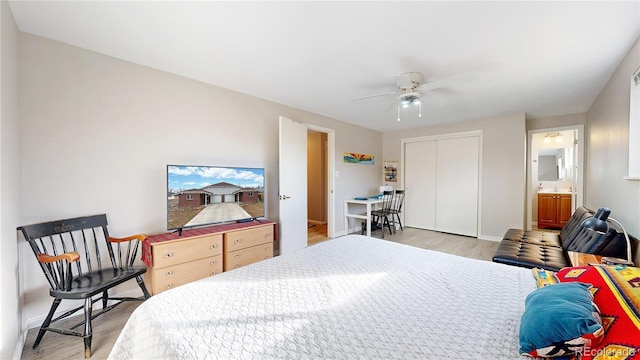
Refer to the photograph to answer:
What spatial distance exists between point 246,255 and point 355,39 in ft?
8.01

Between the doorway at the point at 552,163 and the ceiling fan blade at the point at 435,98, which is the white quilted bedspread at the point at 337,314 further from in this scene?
the doorway at the point at 552,163

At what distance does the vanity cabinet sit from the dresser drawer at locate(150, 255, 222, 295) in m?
6.87

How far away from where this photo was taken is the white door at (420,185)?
5348 millimetres

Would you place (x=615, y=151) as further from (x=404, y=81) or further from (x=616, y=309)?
(x=616, y=309)

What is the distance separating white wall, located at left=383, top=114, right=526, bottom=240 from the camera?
425 centimetres

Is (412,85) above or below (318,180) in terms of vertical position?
above

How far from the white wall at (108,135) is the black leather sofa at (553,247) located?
3238mm

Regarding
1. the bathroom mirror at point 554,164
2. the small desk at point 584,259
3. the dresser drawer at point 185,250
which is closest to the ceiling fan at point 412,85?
the small desk at point 584,259

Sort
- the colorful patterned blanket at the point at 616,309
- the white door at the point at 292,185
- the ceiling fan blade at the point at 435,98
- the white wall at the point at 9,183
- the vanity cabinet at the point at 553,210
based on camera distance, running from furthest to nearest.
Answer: the vanity cabinet at the point at 553,210 → the white door at the point at 292,185 → the ceiling fan blade at the point at 435,98 → the white wall at the point at 9,183 → the colorful patterned blanket at the point at 616,309

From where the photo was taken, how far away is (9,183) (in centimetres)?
150

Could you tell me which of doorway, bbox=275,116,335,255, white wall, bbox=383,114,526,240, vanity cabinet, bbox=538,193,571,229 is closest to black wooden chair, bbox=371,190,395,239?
white wall, bbox=383,114,526,240

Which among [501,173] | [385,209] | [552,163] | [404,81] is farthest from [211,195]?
[552,163]

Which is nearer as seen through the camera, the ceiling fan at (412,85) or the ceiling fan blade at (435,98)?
the ceiling fan at (412,85)

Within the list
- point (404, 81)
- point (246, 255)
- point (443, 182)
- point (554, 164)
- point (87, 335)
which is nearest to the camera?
point (87, 335)
